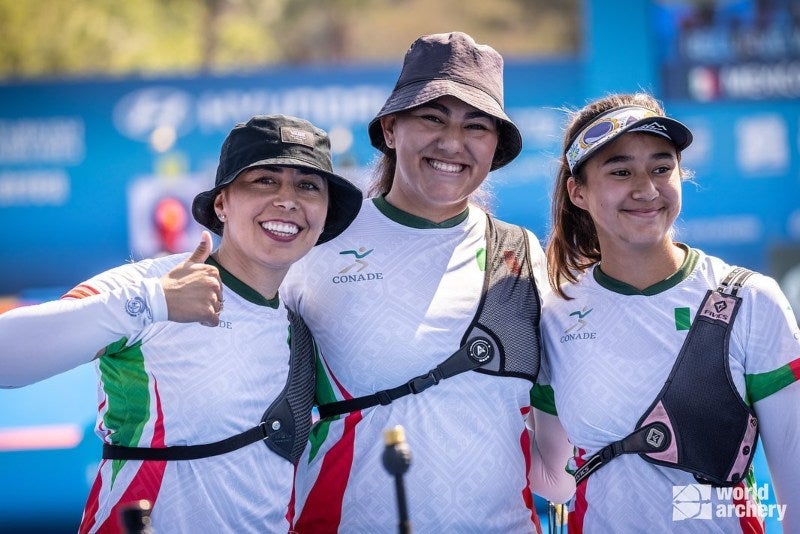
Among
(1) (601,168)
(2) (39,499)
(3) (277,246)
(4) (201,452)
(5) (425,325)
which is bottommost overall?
(2) (39,499)

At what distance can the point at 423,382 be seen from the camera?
2941 mm

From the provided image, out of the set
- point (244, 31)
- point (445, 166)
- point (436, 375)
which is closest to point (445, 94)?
point (445, 166)

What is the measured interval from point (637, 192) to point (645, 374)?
50cm

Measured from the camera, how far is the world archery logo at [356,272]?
10.2ft

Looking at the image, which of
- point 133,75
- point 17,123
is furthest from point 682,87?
point 17,123

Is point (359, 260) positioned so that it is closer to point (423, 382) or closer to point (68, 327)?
point (423, 382)

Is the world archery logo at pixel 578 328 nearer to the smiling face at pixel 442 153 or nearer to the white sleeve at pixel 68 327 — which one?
the smiling face at pixel 442 153

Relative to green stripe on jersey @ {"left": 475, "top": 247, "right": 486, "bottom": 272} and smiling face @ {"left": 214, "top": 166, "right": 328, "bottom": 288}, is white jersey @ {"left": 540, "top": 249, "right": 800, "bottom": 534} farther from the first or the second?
smiling face @ {"left": 214, "top": 166, "right": 328, "bottom": 288}

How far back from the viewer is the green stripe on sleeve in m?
3.16

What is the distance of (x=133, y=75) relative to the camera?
977cm

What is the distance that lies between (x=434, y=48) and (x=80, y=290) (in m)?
1.30

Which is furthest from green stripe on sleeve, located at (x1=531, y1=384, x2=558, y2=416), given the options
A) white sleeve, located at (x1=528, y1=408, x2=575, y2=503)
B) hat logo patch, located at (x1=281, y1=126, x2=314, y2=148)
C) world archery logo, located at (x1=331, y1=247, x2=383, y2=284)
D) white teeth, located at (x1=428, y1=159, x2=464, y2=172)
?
hat logo patch, located at (x1=281, y1=126, x2=314, y2=148)

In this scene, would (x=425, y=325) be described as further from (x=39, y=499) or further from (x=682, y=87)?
(x=682, y=87)

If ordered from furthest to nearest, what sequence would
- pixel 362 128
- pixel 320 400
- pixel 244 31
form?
pixel 244 31 < pixel 362 128 < pixel 320 400
